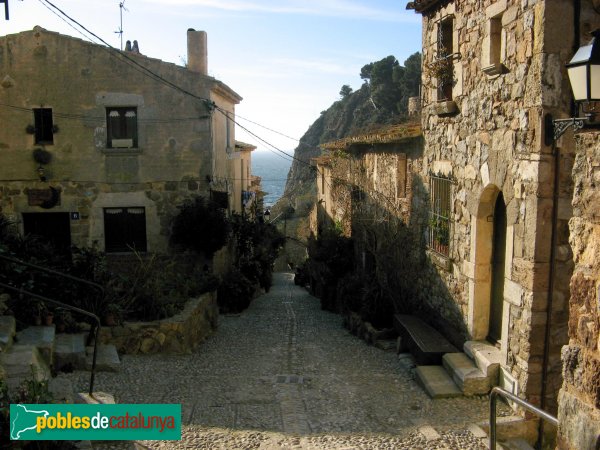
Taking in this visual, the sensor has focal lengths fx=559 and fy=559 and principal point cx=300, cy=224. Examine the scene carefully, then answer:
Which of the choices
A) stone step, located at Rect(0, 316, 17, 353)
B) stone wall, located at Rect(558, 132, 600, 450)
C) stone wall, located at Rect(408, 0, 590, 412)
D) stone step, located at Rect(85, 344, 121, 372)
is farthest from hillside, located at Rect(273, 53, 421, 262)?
stone wall, located at Rect(558, 132, 600, 450)

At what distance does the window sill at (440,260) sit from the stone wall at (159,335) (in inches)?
175

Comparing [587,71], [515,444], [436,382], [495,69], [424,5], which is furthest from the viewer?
[424,5]

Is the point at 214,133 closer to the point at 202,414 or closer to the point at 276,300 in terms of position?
the point at 276,300

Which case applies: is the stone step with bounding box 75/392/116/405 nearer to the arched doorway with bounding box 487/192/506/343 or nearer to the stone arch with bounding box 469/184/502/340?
the stone arch with bounding box 469/184/502/340

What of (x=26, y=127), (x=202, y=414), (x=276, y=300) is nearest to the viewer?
(x=202, y=414)

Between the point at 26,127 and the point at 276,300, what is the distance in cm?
904

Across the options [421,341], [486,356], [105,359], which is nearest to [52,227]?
[105,359]

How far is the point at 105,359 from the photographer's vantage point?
804 cm

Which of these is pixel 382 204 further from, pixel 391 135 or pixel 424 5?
pixel 424 5

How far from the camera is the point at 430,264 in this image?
9.54m

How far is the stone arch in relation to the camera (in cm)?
758

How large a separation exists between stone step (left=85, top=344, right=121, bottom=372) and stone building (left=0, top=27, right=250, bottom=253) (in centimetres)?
506

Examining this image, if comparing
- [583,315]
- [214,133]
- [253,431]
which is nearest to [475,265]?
[253,431]

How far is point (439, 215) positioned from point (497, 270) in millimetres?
1742
